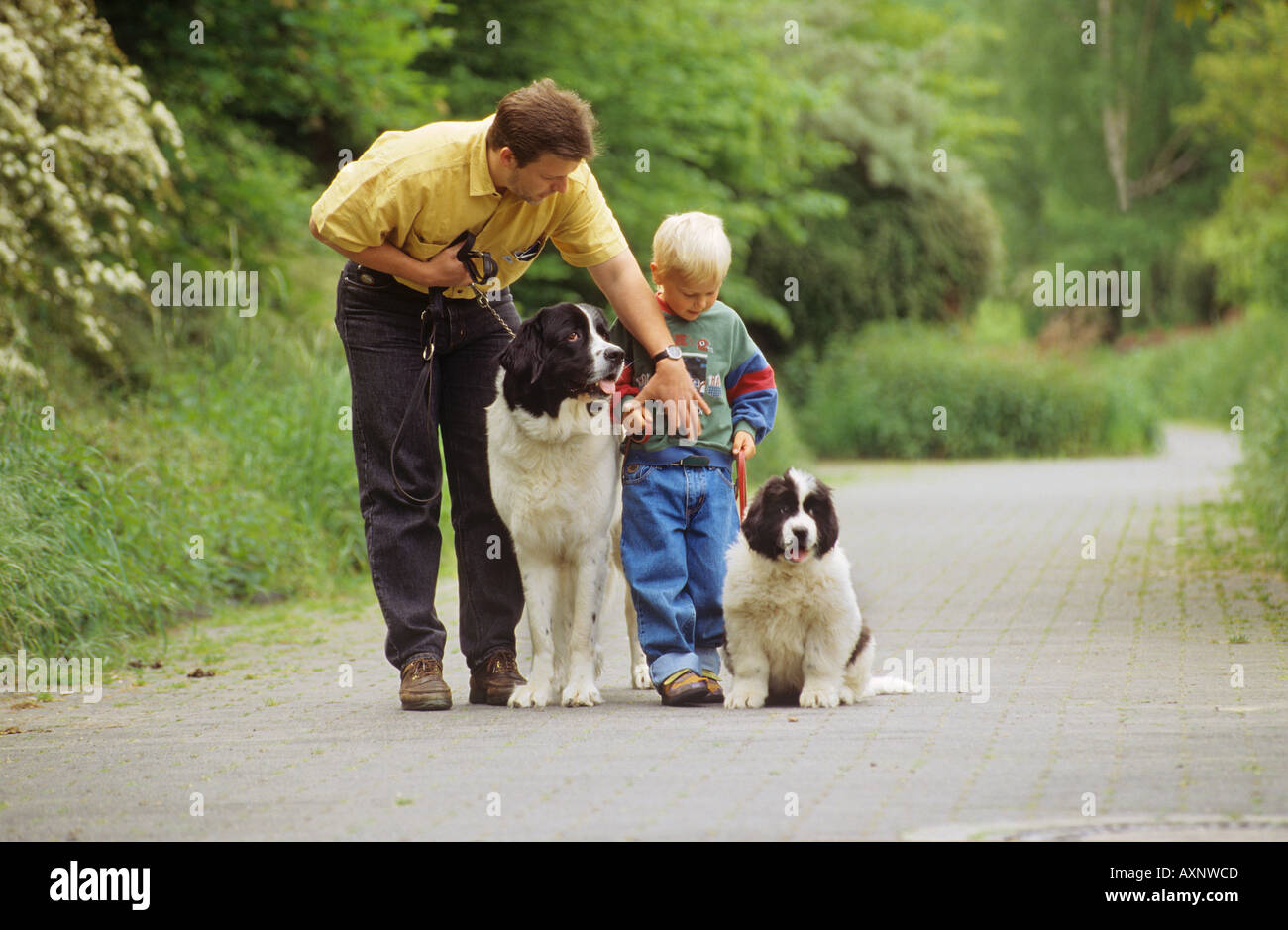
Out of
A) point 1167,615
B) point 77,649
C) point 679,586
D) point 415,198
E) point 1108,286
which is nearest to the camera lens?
point 415,198

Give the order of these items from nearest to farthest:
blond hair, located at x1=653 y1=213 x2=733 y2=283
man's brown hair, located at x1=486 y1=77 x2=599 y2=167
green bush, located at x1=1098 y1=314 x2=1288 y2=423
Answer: man's brown hair, located at x1=486 y1=77 x2=599 y2=167
blond hair, located at x1=653 y1=213 x2=733 y2=283
green bush, located at x1=1098 y1=314 x2=1288 y2=423

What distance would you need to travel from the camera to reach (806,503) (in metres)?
6.21

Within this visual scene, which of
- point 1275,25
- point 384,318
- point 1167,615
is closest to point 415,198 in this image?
point 384,318

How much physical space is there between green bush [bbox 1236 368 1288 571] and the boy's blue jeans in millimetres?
5368

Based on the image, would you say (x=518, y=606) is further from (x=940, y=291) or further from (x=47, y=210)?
(x=940, y=291)

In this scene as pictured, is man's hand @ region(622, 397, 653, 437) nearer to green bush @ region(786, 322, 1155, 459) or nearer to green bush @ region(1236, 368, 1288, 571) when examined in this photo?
green bush @ region(1236, 368, 1288, 571)

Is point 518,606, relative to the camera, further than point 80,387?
No

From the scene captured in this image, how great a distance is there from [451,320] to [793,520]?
5.23ft

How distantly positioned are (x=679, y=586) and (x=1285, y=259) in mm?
31156

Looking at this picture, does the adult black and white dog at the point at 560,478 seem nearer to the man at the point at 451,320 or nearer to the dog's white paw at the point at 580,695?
the dog's white paw at the point at 580,695

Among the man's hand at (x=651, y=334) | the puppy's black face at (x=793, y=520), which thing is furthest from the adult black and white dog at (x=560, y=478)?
the puppy's black face at (x=793, y=520)

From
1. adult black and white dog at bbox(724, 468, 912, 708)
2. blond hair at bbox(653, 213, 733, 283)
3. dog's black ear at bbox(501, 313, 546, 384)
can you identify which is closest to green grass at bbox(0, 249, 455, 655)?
dog's black ear at bbox(501, 313, 546, 384)

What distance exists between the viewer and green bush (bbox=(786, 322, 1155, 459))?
26.3m

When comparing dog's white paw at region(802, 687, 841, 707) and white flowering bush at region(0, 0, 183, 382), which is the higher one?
white flowering bush at region(0, 0, 183, 382)
